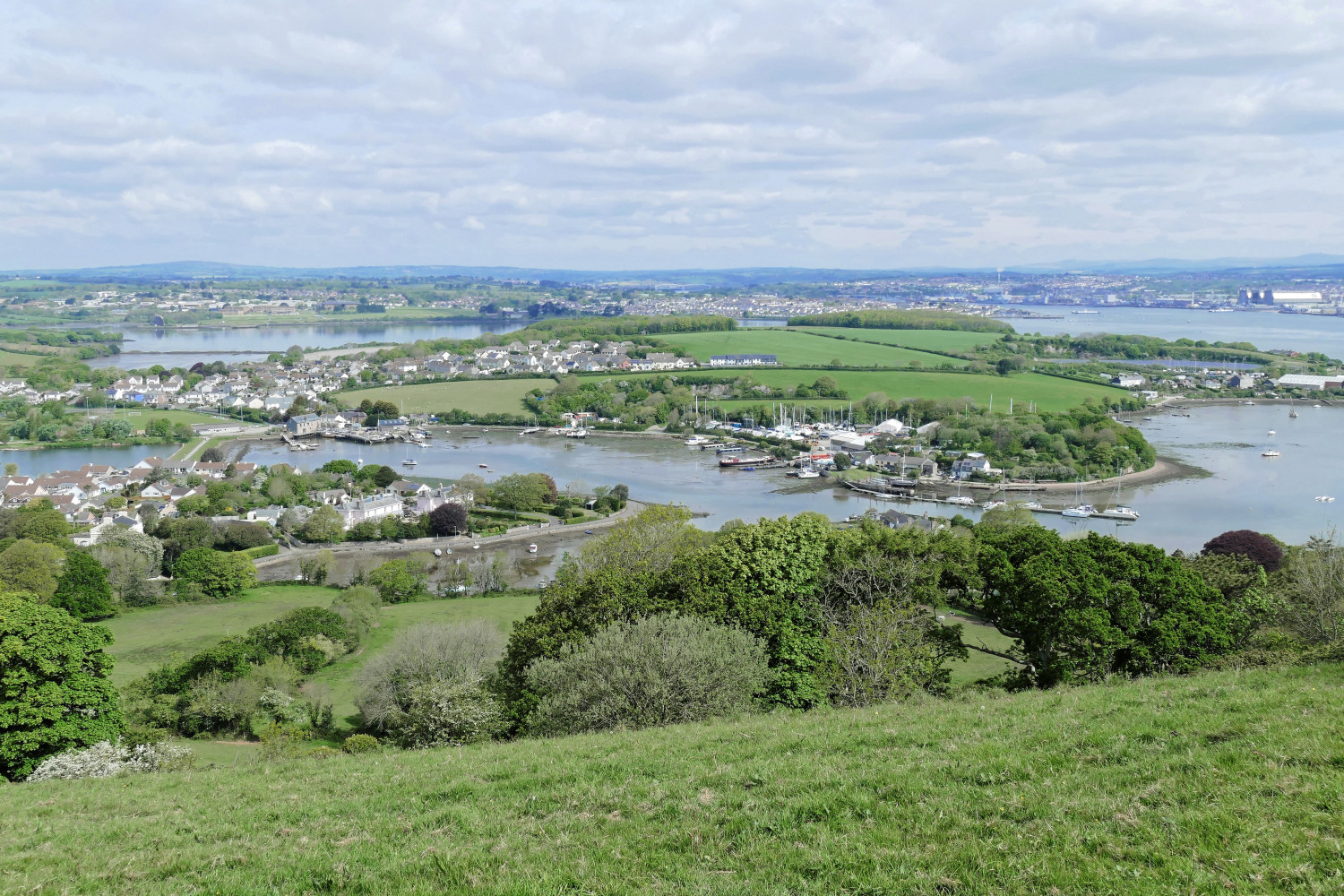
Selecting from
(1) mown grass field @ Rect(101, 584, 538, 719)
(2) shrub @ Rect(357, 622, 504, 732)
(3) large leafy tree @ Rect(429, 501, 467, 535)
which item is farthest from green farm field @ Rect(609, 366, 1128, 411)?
(2) shrub @ Rect(357, 622, 504, 732)

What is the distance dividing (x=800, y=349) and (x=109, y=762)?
239 feet

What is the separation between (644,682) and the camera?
8.49 m

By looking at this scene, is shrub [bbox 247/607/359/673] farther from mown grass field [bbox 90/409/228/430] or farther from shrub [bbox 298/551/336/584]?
mown grass field [bbox 90/409/228/430]

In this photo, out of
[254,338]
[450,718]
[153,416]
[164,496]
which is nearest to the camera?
[450,718]

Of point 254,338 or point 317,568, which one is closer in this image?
point 317,568

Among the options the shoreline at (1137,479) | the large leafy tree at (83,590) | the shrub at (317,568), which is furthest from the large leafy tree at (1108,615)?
the shoreline at (1137,479)

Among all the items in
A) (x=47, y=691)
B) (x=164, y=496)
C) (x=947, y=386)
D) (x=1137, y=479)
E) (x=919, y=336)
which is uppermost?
(x=919, y=336)

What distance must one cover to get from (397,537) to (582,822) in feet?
92.1

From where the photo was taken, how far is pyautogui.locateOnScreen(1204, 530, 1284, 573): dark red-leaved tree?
20.5 meters

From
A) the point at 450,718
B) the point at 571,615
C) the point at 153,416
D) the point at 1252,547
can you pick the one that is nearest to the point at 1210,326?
the point at 1252,547

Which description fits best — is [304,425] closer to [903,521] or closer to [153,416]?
[153,416]

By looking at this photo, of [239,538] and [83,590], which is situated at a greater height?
[83,590]

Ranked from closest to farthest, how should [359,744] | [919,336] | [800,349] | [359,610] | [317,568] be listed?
1. [359,744]
2. [359,610]
3. [317,568]
4. [800,349]
5. [919,336]

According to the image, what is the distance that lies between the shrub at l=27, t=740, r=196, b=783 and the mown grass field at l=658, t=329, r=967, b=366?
63376 millimetres
